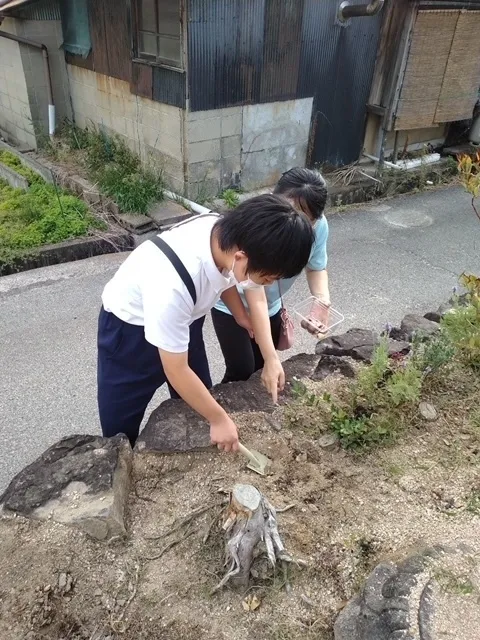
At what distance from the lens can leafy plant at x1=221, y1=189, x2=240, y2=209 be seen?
644cm

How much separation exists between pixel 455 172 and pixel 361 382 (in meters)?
6.89

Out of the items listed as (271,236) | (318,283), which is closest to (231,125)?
(318,283)

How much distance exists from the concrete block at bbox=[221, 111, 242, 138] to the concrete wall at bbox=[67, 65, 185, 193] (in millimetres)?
523

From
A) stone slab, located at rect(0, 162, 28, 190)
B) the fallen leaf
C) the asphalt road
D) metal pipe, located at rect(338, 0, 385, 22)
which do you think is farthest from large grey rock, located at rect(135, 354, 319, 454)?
stone slab, located at rect(0, 162, 28, 190)

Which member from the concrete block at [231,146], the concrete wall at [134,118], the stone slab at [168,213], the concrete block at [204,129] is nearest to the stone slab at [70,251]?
the stone slab at [168,213]

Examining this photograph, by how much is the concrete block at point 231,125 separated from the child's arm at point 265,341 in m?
4.39

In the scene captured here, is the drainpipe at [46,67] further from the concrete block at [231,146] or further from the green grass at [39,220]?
the concrete block at [231,146]

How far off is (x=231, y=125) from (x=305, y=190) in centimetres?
430

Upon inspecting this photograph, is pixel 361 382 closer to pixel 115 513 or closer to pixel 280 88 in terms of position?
pixel 115 513

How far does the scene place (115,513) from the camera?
75.8 inches

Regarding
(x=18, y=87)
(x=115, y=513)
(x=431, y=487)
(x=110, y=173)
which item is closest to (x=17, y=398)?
(x=115, y=513)

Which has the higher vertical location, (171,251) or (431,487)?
(171,251)

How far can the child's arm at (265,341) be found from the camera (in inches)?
90.3

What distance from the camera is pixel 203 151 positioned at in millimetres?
6172
